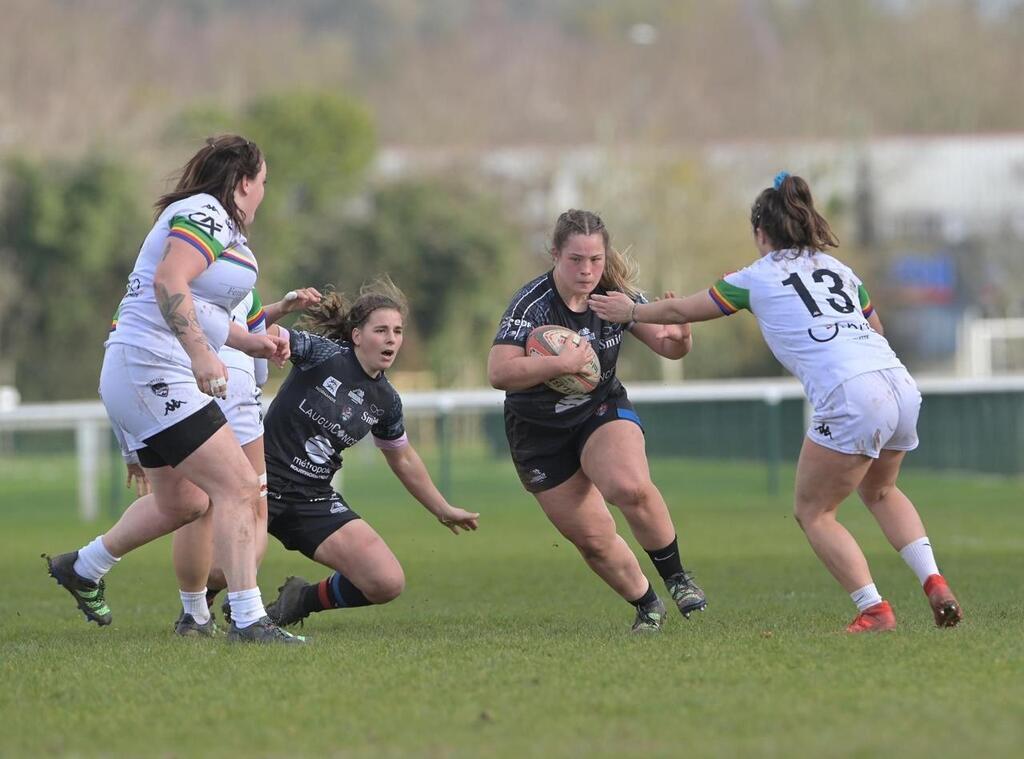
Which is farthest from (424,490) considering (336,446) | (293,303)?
(293,303)

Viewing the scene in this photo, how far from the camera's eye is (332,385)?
8.43 meters

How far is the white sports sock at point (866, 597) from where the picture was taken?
24.1 ft

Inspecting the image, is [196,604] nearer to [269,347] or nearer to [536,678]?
[269,347]

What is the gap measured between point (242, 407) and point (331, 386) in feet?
1.45

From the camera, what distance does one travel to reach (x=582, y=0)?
140m

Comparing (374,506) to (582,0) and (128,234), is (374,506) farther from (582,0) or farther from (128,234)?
(582,0)

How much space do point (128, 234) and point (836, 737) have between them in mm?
43200

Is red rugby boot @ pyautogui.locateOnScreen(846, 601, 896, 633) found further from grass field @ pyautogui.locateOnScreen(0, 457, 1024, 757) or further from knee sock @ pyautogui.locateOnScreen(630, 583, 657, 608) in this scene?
knee sock @ pyautogui.locateOnScreen(630, 583, 657, 608)

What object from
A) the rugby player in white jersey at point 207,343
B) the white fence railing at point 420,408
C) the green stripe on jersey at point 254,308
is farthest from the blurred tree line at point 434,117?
the white fence railing at point 420,408

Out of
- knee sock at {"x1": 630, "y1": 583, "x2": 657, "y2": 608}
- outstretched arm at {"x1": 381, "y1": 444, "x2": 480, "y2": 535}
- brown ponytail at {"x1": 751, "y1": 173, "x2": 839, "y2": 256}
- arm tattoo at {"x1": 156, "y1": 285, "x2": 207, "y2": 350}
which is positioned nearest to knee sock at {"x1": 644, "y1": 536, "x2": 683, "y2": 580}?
knee sock at {"x1": 630, "y1": 583, "x2": 657, "y2": 608}

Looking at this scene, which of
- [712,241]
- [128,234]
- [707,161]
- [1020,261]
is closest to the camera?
[128,234]

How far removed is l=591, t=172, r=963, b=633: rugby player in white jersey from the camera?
7.22 metres

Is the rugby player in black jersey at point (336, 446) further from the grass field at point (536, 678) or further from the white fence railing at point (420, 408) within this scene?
the white fence railing at point (420, 408)

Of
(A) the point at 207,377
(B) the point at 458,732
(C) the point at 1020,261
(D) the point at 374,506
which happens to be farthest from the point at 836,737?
(C) the point at 1020,261
